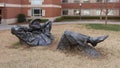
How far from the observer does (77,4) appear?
157ft

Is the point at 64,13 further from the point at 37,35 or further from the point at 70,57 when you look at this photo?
the point at 70,57

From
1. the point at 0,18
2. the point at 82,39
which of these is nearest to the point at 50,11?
the point at 0,18

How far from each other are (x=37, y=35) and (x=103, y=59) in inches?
202

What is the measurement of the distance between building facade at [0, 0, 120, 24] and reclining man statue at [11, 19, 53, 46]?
61.5 feet

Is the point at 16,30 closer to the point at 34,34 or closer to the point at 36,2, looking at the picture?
the point at 34,34

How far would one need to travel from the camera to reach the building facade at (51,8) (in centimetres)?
3575

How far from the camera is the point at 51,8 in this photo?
39.9 m

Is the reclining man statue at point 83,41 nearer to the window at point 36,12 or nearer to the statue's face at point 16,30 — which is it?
the statue's face at point 16,30

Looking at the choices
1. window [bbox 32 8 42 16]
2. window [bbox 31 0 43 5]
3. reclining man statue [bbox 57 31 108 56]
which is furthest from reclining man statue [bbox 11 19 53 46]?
window [bbox 32 8 42 16]

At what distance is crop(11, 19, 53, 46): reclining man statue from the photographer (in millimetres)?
15359

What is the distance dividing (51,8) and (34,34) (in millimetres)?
23991

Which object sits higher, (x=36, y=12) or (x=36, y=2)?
(x=36, y=2)

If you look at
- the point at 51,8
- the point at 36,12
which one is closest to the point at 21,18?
the point at 36,12

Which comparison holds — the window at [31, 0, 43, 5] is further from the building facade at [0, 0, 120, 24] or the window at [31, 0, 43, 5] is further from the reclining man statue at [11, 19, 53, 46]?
the reclining man statue at [11, 19, 53, 46]
